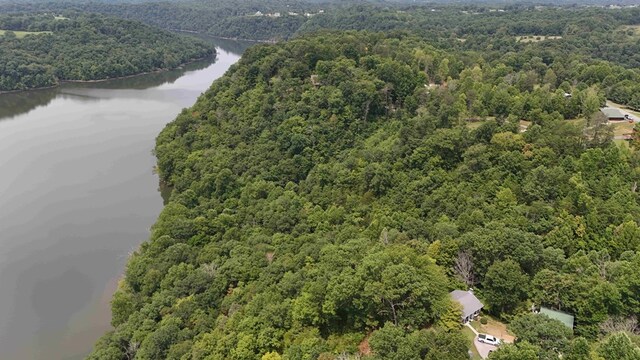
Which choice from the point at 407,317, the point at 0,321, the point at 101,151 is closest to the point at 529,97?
the point at 407,317

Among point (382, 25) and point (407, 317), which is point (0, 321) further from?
point (382, 25)

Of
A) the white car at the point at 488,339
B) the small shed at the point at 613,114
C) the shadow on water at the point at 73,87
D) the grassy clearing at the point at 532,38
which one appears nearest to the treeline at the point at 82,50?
the shadow on water at the point at 73,87

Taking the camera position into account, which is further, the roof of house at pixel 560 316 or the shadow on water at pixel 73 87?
the shadow on water at pixel 73 87

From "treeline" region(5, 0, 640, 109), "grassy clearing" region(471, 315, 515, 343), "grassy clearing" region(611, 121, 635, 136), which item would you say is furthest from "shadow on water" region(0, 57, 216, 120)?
"grassy clearing" region(611, 121, 635, 136)

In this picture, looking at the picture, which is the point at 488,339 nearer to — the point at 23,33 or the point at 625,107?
the point at 625,107

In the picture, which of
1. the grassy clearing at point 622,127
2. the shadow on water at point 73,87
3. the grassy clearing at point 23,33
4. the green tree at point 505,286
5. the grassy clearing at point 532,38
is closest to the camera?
the green tree at point 505,286

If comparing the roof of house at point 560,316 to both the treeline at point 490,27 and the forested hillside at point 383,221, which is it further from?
the treeline at point 490,27
